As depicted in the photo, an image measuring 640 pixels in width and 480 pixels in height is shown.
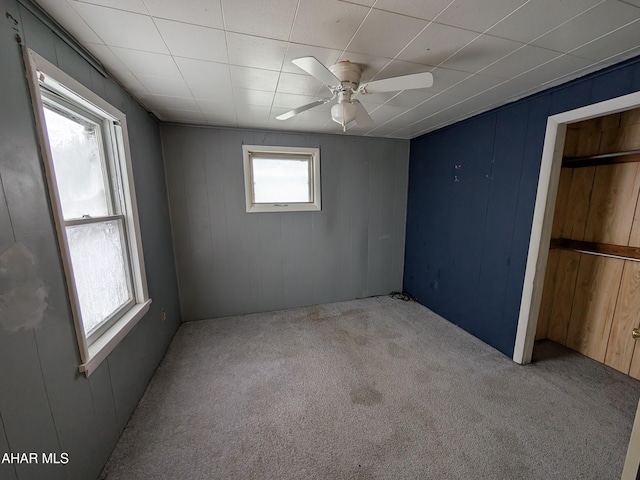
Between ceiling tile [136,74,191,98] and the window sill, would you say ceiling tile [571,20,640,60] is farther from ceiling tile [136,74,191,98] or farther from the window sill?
the window sill

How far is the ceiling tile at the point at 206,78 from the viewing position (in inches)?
58.6

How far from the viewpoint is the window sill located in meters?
1.20

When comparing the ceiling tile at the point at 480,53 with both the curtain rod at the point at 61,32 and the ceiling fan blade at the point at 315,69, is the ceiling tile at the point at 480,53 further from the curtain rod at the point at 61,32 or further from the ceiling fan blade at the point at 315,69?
the curtain rod at the point at 61,32

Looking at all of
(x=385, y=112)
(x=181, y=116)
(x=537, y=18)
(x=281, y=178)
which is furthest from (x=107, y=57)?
(x=537, y=18)

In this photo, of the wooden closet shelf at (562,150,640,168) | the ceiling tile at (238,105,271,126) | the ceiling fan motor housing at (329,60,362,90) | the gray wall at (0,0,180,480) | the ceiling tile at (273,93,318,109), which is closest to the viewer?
the gray wall at (0,0,180,480)

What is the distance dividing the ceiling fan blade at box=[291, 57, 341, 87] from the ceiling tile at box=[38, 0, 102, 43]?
101 cm

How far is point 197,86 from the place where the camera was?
1.77 meters

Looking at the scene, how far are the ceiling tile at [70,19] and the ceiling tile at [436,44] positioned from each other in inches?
63.3

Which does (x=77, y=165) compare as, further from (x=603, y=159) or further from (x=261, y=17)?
(x=603, y=159)

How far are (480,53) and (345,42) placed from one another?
0.79 m

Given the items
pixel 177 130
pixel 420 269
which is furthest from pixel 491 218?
pixel 177 130

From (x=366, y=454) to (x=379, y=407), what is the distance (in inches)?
14.0

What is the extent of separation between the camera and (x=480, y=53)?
1.38 m

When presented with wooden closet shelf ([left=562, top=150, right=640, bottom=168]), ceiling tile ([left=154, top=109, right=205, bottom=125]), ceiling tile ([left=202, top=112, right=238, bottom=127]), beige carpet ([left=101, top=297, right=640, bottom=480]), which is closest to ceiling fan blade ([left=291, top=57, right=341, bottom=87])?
ceiling tile ([left=202, top=112, right=238, bottom=127])
